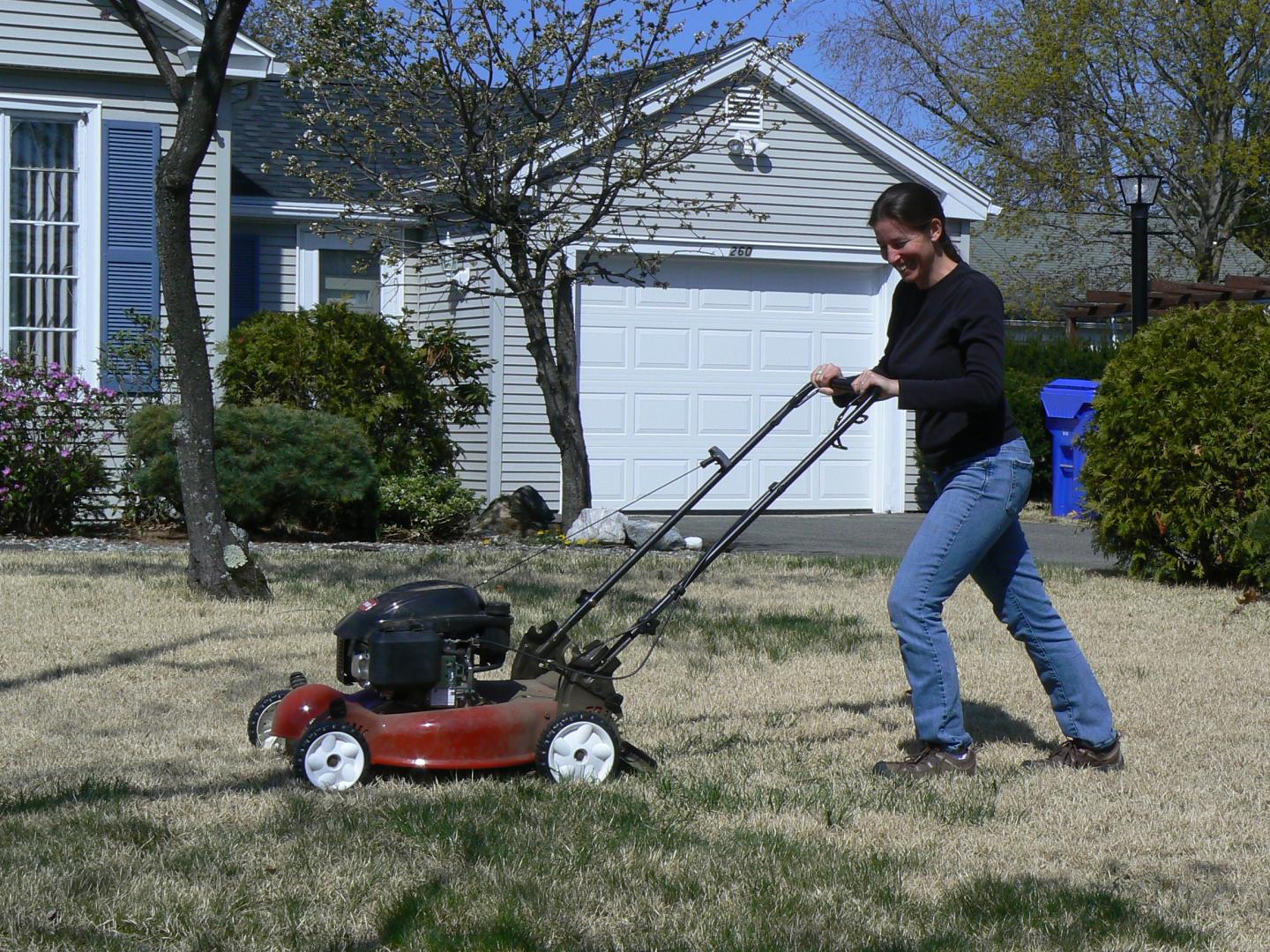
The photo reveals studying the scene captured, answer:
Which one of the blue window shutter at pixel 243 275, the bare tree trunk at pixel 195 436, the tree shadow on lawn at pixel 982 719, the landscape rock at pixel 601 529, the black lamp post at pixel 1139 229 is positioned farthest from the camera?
the black lamp post at pixel 1139 229

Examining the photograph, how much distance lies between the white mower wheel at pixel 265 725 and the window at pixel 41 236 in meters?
8.73

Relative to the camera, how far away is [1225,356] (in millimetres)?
10289

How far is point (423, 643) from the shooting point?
4.87 meters

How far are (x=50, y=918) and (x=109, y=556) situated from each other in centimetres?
734

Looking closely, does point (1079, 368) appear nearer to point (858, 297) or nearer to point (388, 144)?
point (858, 297)

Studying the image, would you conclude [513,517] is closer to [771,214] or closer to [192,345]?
[771,214]

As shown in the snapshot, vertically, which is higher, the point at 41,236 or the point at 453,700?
the point at 41,236

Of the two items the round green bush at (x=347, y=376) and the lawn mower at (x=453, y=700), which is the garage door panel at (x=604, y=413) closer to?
the round green bush at (x=347, y=376)

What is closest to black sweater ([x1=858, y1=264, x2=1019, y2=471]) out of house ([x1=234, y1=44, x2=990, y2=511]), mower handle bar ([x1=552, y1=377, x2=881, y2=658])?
mower handle bar ([x1=552, y1=377, x2=881, y2=658])

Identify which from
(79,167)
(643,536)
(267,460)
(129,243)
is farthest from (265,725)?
(79,167)

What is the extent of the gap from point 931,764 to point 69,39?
420 inches

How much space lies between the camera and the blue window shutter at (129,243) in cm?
1343

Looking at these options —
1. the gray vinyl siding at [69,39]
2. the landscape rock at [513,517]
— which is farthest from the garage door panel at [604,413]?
the gray vinyl siding at [69,39]

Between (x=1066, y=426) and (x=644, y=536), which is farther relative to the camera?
(x=1066, y=426)
